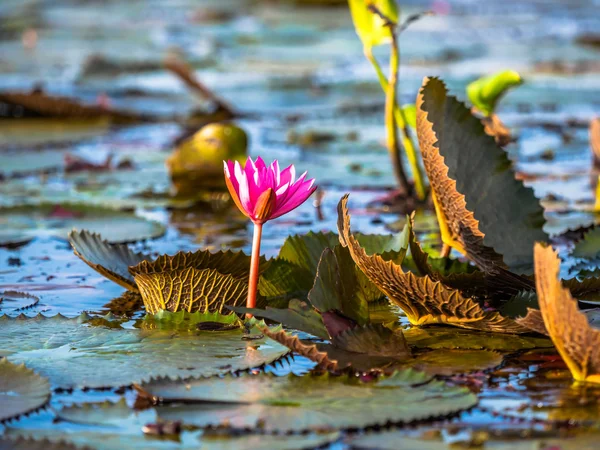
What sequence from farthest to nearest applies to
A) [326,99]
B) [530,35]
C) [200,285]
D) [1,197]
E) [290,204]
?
[530,35], [326,99], [1,197], [200,285], [290,204]

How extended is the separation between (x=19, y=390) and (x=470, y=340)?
836 mm

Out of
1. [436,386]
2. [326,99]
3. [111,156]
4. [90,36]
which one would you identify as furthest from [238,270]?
[90,36]

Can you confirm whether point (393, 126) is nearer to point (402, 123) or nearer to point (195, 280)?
point (402, 123)

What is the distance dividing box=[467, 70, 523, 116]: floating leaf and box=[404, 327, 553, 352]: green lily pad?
0.94 meters

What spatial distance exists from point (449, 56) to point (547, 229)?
6057 mm

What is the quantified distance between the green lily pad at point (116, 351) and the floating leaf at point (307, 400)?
2.9 inches

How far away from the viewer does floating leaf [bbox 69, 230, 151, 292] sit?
7.07ft

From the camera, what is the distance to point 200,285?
6.56ft

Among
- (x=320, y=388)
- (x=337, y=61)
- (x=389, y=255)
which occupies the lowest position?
(x=320, y=388)

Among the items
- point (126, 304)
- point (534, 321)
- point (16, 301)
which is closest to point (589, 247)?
point (534, 321)

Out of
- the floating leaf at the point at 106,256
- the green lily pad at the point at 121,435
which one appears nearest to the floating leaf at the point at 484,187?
the floating leaf at the point at 106,256

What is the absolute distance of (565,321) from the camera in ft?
5.09

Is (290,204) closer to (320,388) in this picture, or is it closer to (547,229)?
(320,388)

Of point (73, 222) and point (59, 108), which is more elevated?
point (59, 108)
